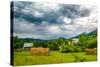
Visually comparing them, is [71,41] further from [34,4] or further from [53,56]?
[34,4]

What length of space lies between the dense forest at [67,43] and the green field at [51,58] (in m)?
0.07

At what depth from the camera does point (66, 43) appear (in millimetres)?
2562

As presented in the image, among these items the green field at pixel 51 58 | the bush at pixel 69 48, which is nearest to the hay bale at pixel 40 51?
the green field at pixel 51 58

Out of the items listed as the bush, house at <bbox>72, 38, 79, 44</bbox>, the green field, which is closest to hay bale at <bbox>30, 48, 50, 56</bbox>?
the green field

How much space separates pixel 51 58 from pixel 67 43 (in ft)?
0.95

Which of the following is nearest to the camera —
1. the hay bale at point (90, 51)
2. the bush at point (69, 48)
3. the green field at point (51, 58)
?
the green field at point (51, 58)

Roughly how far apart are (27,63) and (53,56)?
34 centimetres

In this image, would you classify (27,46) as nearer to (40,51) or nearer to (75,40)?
(40,51)

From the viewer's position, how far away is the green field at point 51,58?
2.35 metres

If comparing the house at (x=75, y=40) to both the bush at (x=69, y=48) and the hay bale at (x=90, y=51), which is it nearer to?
the bush at (x=69, y=48)

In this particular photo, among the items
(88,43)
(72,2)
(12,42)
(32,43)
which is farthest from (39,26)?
(88,43)

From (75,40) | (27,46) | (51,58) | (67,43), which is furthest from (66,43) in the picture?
(27,46)

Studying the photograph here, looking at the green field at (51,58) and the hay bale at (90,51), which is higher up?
the hay bale at (90,51)
